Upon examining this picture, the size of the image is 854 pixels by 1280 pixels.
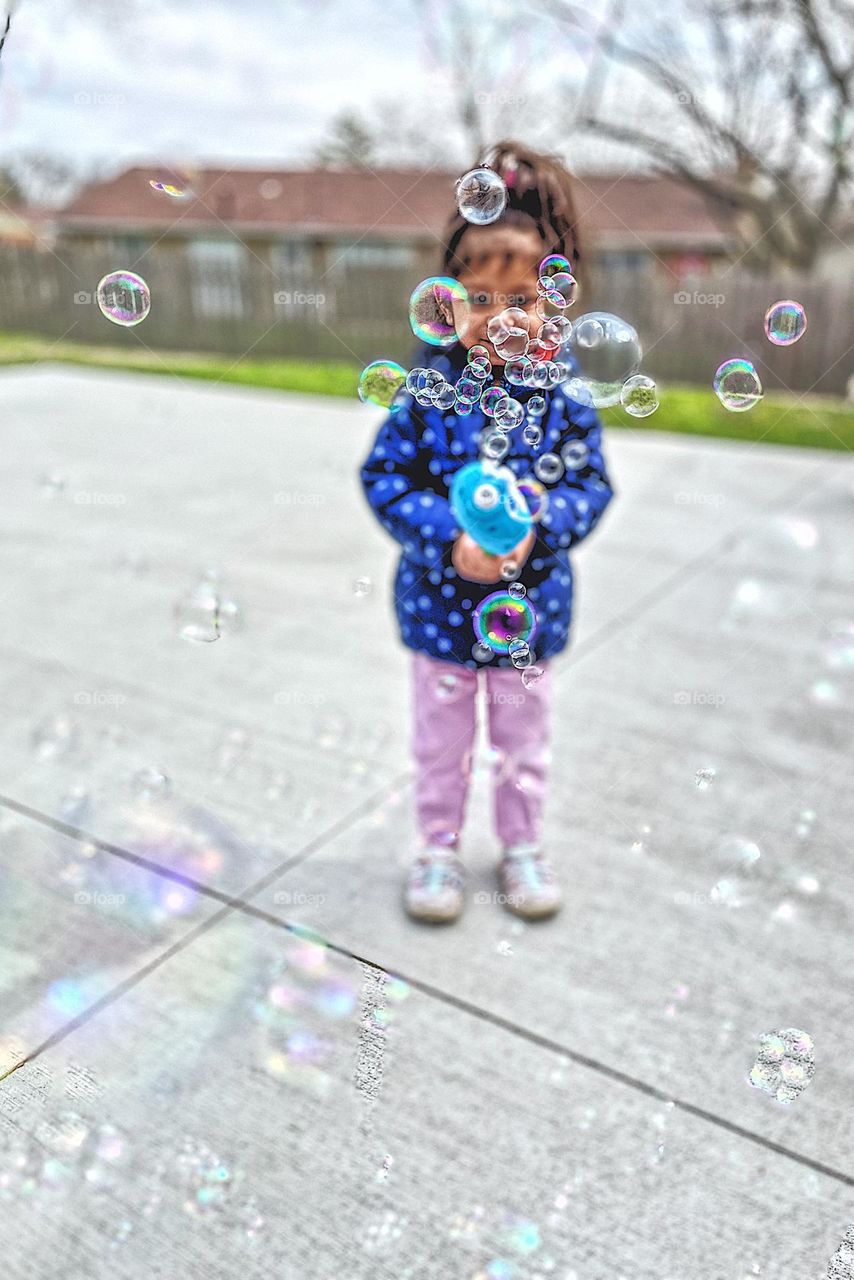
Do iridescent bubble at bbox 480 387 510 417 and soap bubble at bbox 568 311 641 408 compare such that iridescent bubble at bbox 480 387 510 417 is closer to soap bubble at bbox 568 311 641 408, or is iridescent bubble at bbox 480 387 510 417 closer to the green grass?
soap bubble at bbox 568 311 641 408

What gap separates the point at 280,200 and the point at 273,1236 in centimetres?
2805

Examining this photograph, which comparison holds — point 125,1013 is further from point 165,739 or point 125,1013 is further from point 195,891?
point 165,739

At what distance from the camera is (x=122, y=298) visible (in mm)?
1914

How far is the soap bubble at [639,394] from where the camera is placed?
1892 millimetres

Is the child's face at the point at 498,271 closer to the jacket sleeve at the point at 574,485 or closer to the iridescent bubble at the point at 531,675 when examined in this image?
the jacket sleeve at the point at 574,485

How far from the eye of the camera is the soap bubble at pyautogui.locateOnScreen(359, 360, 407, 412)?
69.5 inches

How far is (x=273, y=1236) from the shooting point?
1.48 metres

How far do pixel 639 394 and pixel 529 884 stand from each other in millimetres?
1019

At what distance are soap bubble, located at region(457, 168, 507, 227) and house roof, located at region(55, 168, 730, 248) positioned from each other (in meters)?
22.3

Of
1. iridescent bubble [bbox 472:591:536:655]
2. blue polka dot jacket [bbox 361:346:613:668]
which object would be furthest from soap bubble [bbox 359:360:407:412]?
iridescent bubble [bbox 472:591:536:655]

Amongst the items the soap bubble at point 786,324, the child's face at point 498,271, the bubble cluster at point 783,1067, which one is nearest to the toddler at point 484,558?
the child's face at point 498,271

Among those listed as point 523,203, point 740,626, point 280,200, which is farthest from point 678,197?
point 523,203

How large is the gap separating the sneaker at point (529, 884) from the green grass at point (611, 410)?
20.4 ft

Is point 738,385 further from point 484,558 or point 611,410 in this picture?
point 611,410
